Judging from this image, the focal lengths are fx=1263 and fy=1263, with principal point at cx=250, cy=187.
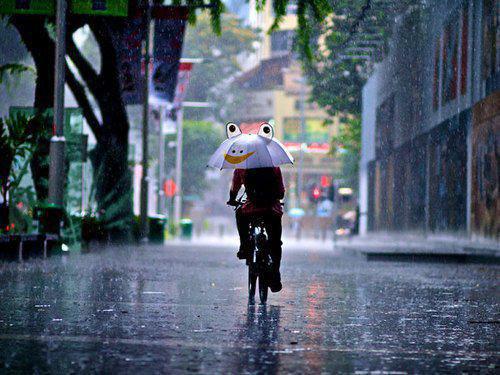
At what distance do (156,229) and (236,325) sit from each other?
3373 centimetres

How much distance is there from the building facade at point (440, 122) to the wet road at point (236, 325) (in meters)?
10.6

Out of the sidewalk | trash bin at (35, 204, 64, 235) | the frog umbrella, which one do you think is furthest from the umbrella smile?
the sidewalk

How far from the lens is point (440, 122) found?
113 ft

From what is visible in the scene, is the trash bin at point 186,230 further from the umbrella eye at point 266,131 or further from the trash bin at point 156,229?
the umbrella eye at point 266,131

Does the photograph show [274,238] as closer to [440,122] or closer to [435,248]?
[435,248]

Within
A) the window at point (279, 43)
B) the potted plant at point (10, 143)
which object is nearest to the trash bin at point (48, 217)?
the potted plant at point (10, 143)

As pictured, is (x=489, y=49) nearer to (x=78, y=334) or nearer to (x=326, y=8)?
(x=326, y=8)

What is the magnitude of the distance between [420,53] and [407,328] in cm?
2901

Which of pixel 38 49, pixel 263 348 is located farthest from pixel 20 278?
pixel 38 49

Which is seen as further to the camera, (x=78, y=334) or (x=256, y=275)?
(x=256, y=275)

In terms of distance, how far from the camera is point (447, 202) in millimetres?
33281

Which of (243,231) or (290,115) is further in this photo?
(290,115)

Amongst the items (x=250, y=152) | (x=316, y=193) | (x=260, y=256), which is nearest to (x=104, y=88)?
(x=250, y=152)

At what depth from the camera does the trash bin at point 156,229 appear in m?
43.5
